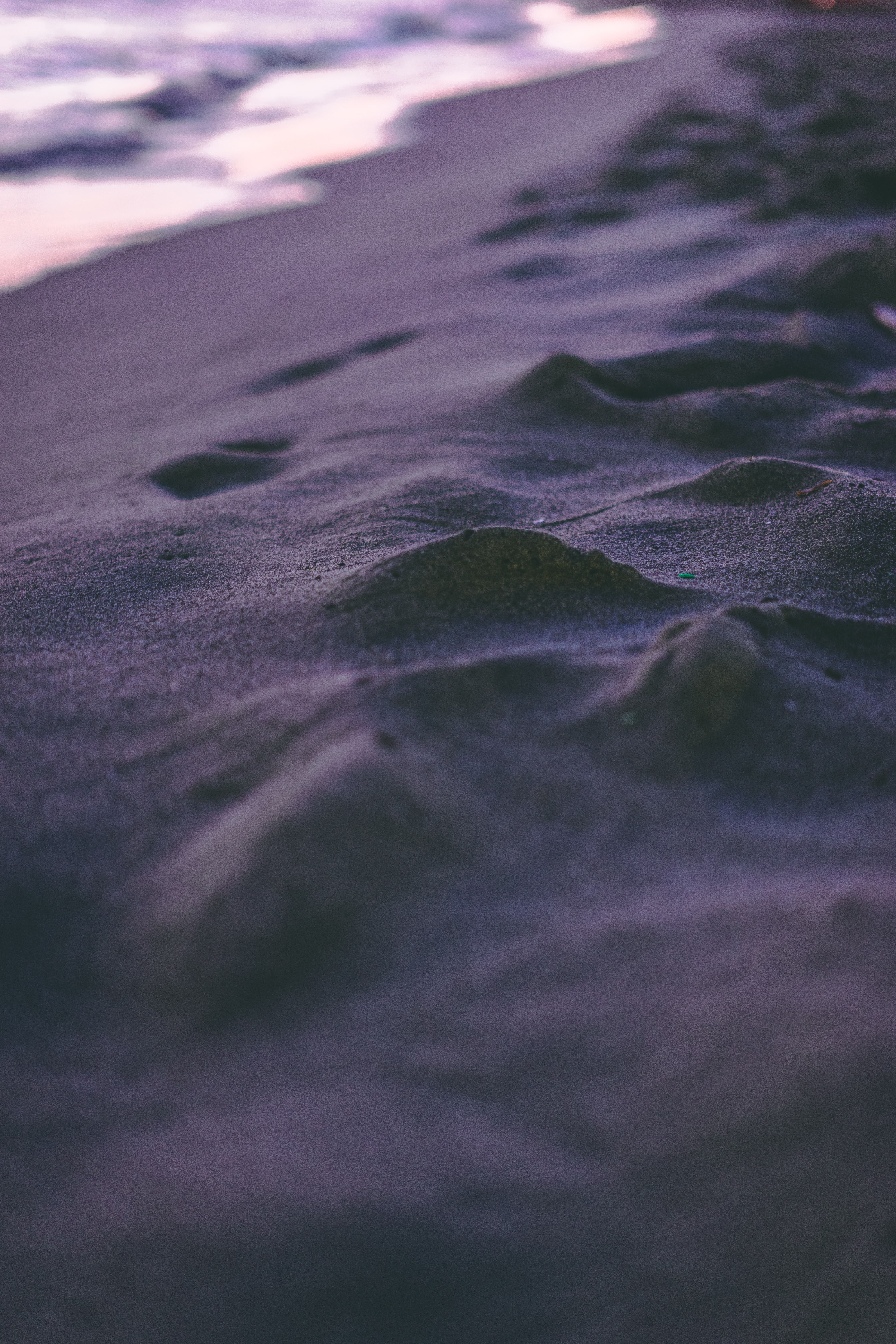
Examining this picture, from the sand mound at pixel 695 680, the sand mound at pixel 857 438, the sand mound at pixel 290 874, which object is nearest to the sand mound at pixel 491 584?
the sand mound at pixel 695 680

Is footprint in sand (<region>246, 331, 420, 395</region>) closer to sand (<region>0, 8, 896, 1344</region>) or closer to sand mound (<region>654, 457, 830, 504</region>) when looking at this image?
sand (<region>0, 8, 896, 1344</region>)

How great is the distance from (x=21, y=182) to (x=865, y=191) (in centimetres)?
475

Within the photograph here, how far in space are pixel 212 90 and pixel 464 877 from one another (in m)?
9.45

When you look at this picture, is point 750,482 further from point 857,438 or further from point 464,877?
point 464,877

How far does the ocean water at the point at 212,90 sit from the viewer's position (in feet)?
17.4

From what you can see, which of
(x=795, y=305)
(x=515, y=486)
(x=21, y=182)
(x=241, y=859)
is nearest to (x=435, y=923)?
(x=241, y=859)

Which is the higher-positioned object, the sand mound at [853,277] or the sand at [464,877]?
the sand mound at [853,277]

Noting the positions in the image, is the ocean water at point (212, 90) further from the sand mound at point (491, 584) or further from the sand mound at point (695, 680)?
the sand mound at point (695, 680)

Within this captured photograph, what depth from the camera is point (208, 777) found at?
114cm

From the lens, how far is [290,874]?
3.14 feet

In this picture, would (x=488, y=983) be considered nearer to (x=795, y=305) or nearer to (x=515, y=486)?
(x=515, y=486)

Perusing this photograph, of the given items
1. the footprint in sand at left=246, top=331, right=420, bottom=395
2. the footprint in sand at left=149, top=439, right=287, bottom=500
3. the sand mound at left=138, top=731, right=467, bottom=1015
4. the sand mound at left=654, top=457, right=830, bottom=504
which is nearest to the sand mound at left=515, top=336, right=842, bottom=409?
the sand mound at left=654, top=457, right=830, bottom=504

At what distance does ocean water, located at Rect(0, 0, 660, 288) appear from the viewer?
5293 millimetres

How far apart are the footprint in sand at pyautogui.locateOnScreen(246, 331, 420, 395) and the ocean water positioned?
6.87 ft
